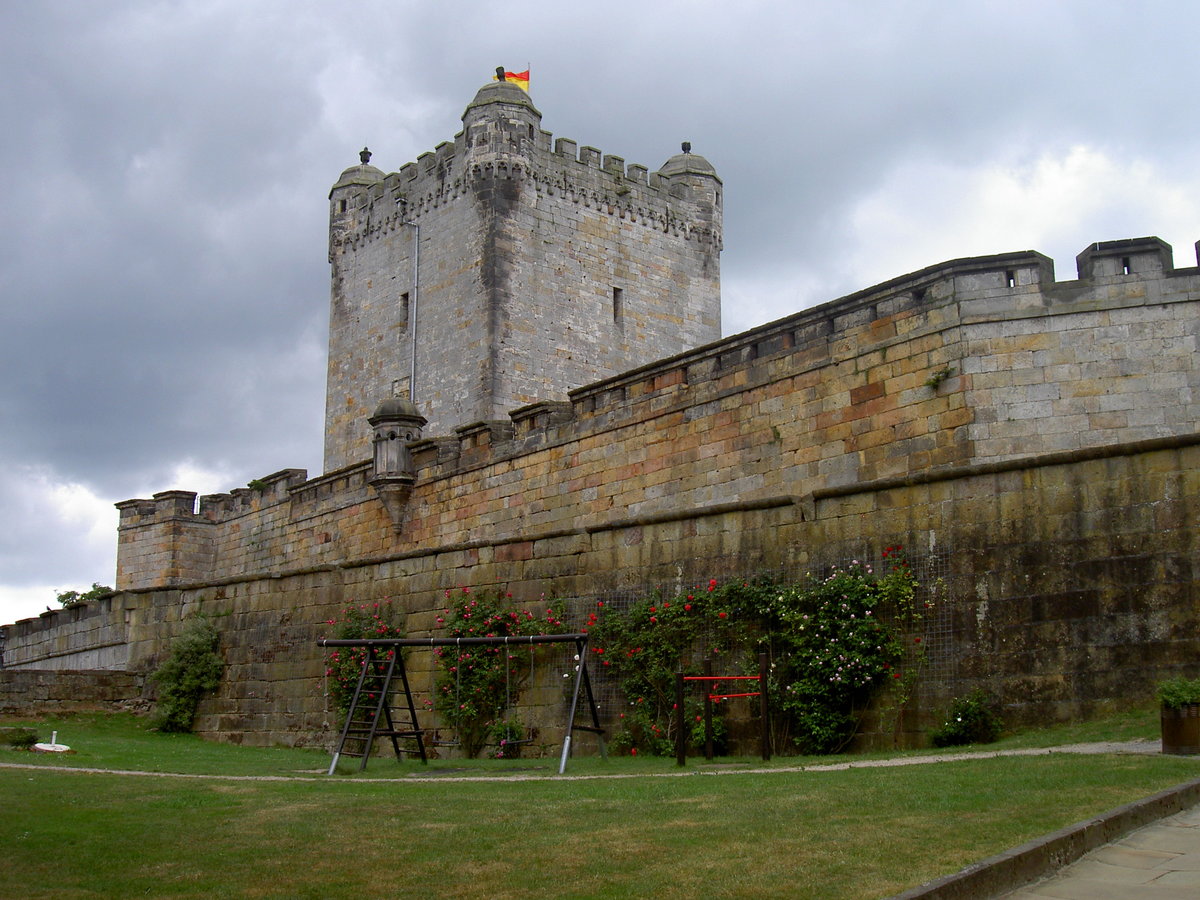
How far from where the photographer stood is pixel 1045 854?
5.34 meters

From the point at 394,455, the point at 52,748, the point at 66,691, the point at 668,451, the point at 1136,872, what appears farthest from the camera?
the point at 394,455

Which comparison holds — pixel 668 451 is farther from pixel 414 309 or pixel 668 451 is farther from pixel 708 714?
pixel 414 309

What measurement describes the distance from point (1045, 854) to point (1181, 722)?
3355mm

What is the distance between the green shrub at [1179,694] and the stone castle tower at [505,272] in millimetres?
20201

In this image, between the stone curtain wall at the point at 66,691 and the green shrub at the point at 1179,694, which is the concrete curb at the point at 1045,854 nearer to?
the green shrub at the point at 1179,694

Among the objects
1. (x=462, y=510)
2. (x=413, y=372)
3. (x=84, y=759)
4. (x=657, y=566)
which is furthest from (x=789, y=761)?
(x=413, y=372)

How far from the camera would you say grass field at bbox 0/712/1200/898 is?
542 centimetres

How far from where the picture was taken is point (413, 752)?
14.2m

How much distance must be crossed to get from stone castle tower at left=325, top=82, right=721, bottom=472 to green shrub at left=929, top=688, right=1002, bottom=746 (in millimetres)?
18065

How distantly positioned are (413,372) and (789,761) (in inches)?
838

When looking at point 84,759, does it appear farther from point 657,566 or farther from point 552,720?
point 657,566

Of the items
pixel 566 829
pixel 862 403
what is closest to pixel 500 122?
pixel 862 403

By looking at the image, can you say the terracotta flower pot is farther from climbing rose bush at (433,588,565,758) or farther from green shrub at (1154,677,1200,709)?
climbing rose bush at (433,588,565,758)

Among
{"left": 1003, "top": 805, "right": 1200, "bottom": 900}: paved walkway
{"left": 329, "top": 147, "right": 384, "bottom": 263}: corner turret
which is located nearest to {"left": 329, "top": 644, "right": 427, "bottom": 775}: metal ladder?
{"left": 1003, "top": 805, "right": 1200, "bottom": 900}: paved walkway
